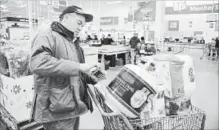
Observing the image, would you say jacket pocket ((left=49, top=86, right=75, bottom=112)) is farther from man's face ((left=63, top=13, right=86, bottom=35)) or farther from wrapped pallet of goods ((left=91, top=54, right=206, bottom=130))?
man's face ((left=63, top=13, right=86, bottom=35))

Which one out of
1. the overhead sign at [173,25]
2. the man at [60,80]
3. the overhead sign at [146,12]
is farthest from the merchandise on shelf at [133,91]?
the overhead sign at [173,25]

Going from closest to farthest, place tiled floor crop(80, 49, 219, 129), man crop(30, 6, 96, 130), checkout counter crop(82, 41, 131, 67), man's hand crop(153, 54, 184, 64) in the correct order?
1. man crop(30, 6, 96, 130)
2. man's hand crop(153, 54, 184, 64)
3. tiled floor crop(80, 49, 219, 129)
4. checkout counter crop(82, 41, 131, 67)

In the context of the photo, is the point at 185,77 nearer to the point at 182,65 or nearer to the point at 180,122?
the point at 182,65

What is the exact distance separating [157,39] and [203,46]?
3156 mm

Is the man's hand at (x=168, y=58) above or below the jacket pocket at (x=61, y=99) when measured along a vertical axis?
above

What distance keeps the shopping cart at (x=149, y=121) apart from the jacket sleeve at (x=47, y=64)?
0.24 m

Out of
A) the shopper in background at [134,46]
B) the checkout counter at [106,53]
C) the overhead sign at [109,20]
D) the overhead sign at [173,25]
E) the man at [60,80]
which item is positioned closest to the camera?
the man at [60,80]

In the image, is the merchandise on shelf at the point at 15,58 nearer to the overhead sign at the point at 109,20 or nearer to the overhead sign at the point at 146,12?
the overhead sign at the point at 146,12

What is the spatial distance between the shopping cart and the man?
178 mm

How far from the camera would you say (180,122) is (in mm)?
1551

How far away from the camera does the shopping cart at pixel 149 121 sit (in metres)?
1.34

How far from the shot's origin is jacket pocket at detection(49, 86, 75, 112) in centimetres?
152

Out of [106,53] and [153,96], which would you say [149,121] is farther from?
[106,53]

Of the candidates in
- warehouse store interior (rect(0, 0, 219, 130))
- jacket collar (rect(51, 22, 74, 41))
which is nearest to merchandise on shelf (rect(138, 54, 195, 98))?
warehouse store interior (rect(0, 0, 219, 130))
